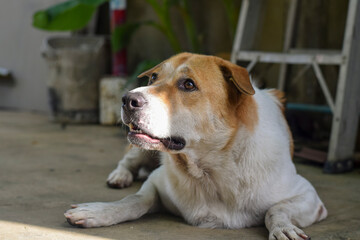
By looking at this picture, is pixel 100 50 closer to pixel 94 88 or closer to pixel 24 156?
pixel 94 88

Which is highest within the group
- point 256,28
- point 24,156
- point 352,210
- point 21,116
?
A: point 256,28

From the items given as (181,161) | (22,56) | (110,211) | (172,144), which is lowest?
(22,56)

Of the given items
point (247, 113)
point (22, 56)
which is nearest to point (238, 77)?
point (247, 113)

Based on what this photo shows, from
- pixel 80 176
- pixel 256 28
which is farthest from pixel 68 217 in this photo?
pixel 256 28

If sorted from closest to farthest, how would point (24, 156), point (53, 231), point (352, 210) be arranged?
1. point (53, 231)
2. point (352, 210)
3. point (24, 156)

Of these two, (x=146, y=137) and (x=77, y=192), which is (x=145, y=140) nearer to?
(x=146, y=137)

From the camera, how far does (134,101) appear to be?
2.33m

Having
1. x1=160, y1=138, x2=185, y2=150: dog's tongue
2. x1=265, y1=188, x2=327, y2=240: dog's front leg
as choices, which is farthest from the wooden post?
x1=160, y1=138, x2=185, y2=150: dog's tongue

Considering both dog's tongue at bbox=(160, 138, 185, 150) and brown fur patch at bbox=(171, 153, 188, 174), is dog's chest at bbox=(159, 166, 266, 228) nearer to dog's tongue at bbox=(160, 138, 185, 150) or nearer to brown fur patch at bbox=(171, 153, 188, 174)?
brown fur patch at bbox=(171, 153, 188, 174)

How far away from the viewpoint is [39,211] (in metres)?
2.84

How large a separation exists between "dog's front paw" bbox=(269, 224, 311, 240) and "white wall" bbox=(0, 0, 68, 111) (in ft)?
21.3

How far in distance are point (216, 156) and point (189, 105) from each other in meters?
0.32

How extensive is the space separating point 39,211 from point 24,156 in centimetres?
184

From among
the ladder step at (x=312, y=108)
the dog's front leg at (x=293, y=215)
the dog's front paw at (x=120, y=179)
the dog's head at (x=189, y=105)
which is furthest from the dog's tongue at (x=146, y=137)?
the ladder step at (x=312, y=108)
